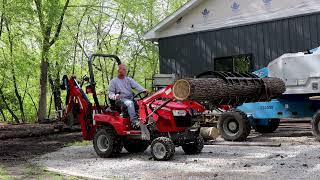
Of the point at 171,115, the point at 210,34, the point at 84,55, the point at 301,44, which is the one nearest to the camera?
the point at 171,115

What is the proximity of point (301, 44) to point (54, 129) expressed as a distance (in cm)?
965

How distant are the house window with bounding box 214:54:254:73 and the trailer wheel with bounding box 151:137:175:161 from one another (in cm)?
956

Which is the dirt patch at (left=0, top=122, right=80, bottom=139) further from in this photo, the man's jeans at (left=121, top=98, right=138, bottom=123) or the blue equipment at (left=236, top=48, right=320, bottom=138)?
the blue equipment at (left=236, top=48, right=320, bottom=138)

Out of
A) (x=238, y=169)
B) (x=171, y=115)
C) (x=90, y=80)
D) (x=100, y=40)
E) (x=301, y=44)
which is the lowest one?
(x=238, y=169)

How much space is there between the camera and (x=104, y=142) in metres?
10.3

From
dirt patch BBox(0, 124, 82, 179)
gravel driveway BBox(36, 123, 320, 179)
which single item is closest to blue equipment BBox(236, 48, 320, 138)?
gravel driveway BBox(36, 123, 320, 179)

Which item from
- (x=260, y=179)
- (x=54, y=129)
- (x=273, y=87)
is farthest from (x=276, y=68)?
(x=54, y=129)

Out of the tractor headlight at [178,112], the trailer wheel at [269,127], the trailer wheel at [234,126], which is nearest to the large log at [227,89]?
the tractor headlight at [178,112]

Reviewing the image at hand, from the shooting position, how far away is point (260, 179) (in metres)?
6.80

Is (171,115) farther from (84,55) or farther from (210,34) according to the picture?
(84,55)

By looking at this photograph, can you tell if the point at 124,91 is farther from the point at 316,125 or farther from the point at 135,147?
the point at 316,125

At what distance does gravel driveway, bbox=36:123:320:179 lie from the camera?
7418mm

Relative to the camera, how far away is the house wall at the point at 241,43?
1662 centimetres

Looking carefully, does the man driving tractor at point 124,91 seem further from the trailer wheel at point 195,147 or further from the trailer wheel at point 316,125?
the trailer wheel at point 316,125
